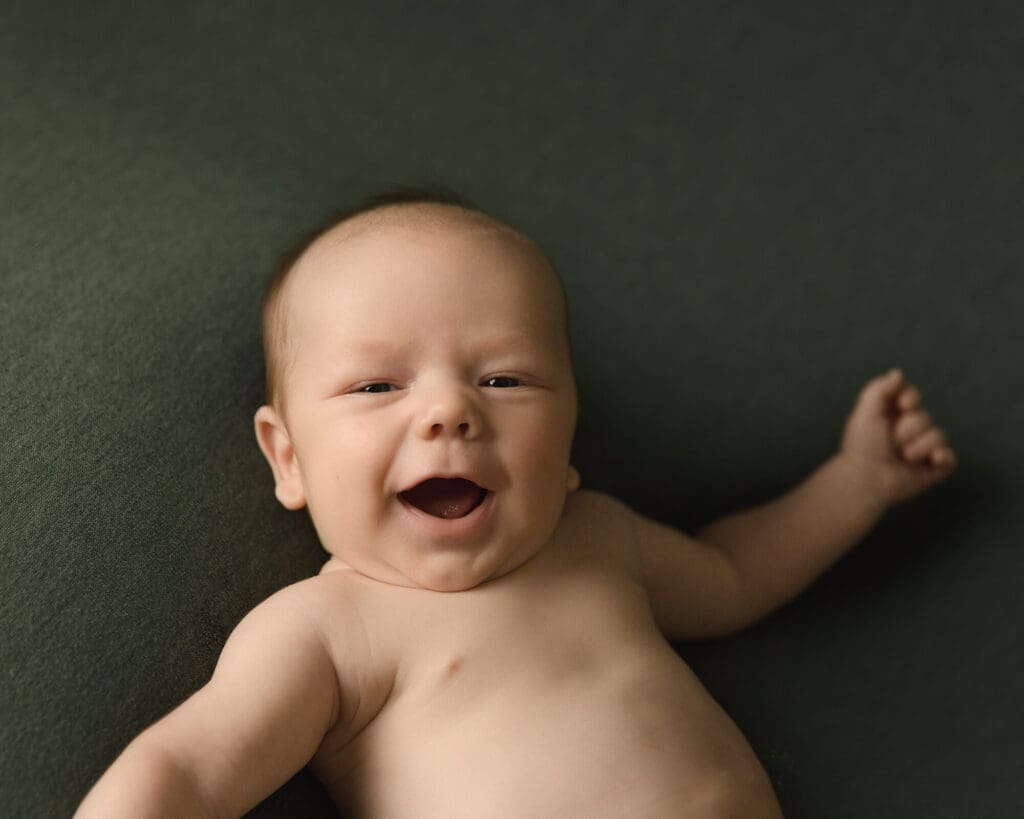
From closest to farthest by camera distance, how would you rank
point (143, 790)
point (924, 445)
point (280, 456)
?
point (143, 790)
point (280, 456)
point (924, 445)

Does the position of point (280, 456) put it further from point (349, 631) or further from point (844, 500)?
point (844, 500)

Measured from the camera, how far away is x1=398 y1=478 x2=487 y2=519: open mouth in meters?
0.96

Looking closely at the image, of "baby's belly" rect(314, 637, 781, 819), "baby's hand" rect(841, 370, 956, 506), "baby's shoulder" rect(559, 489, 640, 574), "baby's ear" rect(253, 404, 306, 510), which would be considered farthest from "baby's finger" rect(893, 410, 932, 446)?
"baby's ear" rect(253, 404, 306, 510)

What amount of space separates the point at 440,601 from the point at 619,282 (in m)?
0.50

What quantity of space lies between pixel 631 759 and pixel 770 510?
1.39 ft

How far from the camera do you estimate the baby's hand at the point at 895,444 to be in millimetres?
1210

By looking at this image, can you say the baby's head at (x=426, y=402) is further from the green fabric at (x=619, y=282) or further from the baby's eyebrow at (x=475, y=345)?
the green fabric at (x=619, y=282)

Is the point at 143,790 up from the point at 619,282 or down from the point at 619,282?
down

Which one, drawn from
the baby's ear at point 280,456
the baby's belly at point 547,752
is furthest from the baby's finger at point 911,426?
the baby's ear at point 280,456

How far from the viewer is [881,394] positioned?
1.22 m

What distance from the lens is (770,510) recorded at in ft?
4.09

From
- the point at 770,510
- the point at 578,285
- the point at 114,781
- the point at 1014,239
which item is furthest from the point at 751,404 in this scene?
the point at 114,781

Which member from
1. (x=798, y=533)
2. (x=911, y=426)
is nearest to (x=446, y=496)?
(x=798, y=533)

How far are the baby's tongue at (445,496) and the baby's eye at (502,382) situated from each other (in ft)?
0.28
